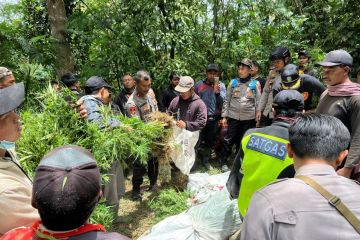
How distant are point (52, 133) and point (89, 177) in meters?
1.82

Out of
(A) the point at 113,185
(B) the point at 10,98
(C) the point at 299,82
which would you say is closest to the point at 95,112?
(A) the point at 113,185

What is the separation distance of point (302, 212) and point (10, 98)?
5.10 feet

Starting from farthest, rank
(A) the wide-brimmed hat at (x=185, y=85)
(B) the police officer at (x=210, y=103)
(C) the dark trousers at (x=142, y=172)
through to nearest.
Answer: (B) the police officer at (x=210, y=103)
(A) the wide-brimmed hat at (x=185, y=85)
(C) the dark trousers at (x=142, y=172)

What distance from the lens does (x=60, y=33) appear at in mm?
5801

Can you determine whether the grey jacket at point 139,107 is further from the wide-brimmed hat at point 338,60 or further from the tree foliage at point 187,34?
the wide-brimmed hat at point 338,60

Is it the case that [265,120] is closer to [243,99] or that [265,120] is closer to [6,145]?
[243,99]

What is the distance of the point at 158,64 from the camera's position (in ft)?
21.3

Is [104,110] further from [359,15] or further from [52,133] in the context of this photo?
[359,15]

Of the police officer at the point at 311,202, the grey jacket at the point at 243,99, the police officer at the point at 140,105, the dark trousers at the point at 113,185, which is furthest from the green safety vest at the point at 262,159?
the grey jacket at the point at 243,99

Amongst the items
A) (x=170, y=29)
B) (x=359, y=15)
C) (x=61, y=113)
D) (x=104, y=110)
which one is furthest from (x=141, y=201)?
(x=359, y=15)

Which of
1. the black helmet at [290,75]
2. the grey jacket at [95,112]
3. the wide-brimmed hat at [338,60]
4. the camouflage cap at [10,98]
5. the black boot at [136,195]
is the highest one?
the wide-brimmed hat at [338,60]

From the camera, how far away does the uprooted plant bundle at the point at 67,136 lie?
274 cm

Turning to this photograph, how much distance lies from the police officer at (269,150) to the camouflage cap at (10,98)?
1.56 metres

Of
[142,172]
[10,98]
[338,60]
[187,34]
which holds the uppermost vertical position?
[187,34]
